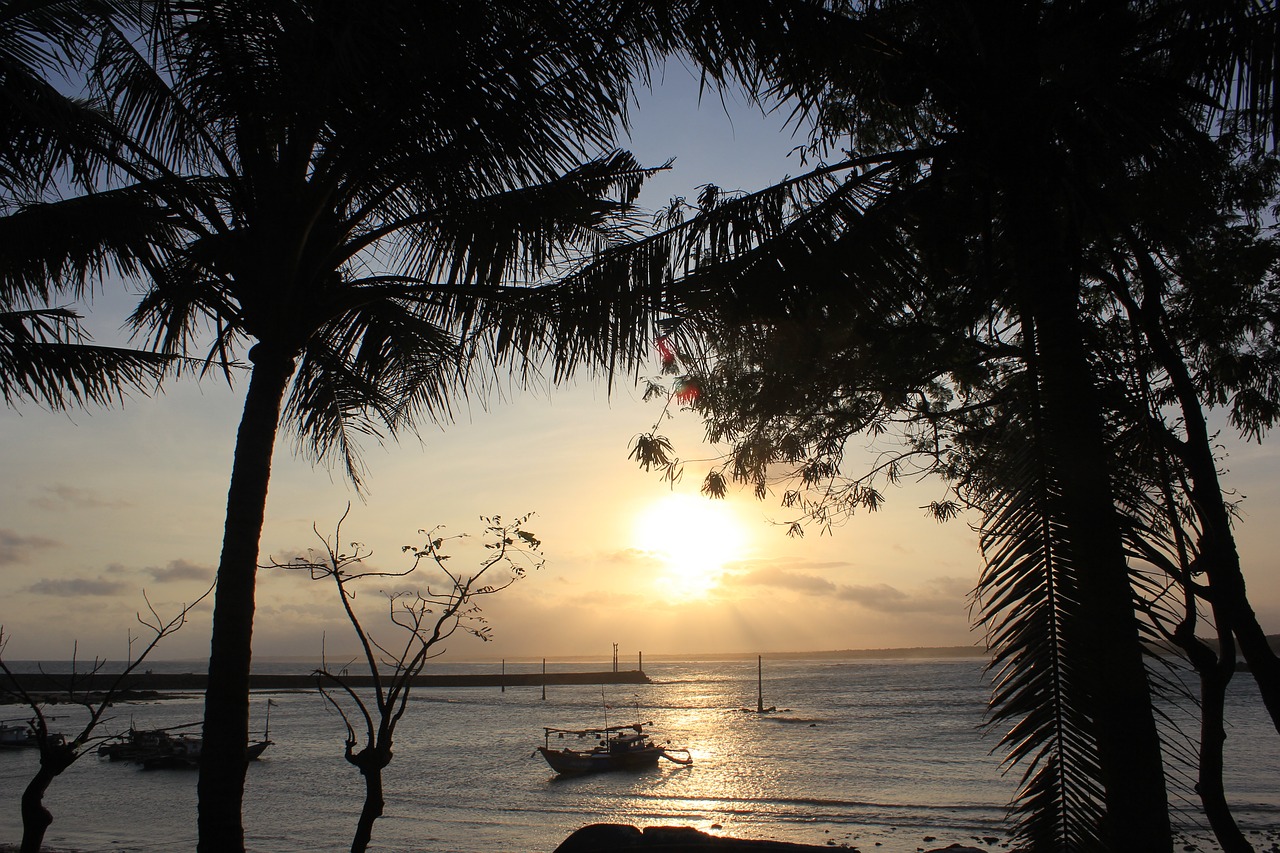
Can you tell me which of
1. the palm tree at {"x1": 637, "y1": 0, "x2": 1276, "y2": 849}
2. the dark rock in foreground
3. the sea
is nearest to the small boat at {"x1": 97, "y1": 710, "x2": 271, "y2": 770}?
the sea

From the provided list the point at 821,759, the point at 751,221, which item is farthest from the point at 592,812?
the point at 751,221

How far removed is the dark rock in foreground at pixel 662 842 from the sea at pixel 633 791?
1782 millimetres

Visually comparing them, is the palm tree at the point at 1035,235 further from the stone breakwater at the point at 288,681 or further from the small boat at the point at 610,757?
the stone breakwater at the point at 288,681

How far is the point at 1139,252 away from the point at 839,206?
3.43 metres

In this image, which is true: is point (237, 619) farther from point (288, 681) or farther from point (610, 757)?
point (288, 681)

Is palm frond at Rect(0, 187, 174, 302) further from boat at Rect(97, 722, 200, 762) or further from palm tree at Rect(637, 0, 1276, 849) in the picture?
boat at Rect(97, 722, 200, 762)

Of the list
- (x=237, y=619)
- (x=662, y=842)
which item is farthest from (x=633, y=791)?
(x=237, y=619)

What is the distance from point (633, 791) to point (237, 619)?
2862 cm

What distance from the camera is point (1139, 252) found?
20.4 ft

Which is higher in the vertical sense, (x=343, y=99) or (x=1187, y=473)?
(x=343, y=99)

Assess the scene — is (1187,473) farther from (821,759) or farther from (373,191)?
(821,759)

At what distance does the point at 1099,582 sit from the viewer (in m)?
2.83

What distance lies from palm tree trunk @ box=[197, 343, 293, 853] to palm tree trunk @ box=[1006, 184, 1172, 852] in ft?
A: 13.3

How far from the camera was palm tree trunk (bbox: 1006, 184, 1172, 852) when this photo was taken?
2.72 m
